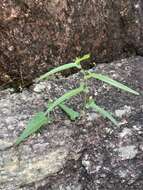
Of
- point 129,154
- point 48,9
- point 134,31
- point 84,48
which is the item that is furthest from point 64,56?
point 129,154

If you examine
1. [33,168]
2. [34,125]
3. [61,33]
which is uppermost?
[61,33]

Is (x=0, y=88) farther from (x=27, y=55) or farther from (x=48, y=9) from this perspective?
(x=48, y=9)

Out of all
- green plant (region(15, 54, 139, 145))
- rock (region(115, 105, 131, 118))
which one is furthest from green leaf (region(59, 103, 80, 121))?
rock (region(115, 105, 131, 118))

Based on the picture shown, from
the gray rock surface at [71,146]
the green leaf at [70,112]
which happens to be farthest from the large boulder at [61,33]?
the green leaf at [70,112]

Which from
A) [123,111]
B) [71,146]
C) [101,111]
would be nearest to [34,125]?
[71,146]

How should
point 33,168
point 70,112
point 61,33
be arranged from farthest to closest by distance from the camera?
1. point 61,33
2. point 70,112
3. point 33,168

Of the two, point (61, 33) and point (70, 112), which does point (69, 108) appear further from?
point (61, 33)
